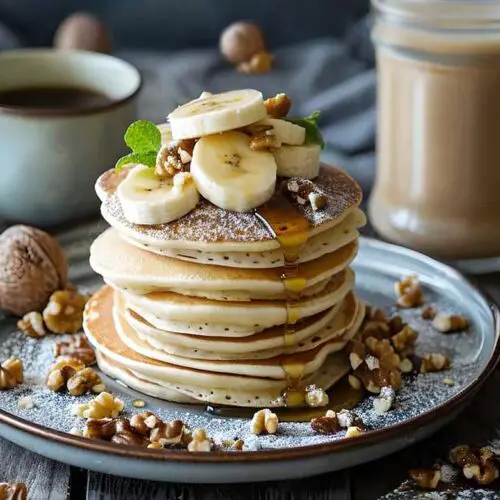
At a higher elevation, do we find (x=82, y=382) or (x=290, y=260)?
(x=290, y=260)

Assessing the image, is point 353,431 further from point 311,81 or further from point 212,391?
point 311,81

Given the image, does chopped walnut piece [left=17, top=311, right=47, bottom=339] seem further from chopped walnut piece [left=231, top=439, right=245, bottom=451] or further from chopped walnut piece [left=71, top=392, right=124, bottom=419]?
chopped walnut piece [left=231, top=439, right=245, bottom=451]

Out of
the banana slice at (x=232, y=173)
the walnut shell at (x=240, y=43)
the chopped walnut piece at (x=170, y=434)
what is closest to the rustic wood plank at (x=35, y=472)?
the chopped walnut piece at (x=170, y=434)

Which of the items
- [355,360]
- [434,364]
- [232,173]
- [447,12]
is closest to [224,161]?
[232,173]

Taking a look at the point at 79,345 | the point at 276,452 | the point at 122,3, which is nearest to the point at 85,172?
the point at 79,345

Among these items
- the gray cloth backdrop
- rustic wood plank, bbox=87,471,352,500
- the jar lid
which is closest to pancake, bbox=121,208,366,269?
rustic wood plank, bbox=87,471,352,500

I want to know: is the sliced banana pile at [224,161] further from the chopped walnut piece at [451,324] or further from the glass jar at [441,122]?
the glass jar at [441,122]

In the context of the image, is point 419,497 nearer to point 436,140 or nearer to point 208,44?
point 436,140
